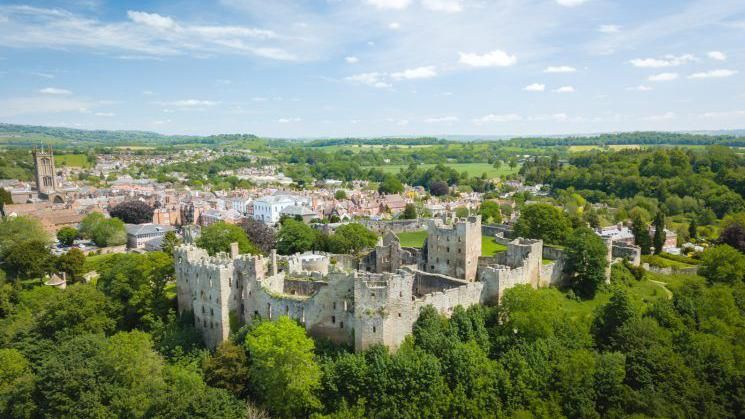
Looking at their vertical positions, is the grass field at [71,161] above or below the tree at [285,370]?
above

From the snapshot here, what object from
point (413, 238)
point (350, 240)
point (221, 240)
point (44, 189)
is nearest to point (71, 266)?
point (221, 240)

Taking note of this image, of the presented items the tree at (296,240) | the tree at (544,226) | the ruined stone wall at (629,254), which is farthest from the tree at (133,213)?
the ruined stone wall at (629,254)

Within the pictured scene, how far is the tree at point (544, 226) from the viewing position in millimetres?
50188

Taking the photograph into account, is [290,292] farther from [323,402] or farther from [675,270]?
[675,270]

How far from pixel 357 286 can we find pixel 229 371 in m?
8.17

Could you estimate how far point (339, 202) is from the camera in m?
106

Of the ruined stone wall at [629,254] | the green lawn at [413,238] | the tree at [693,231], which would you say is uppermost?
the ruined stone wall at [629,254]

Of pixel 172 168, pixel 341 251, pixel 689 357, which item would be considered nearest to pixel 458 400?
pixel 689 357

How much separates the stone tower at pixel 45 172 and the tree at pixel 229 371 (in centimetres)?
9635

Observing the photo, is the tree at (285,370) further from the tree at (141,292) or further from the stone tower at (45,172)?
the stone tower at (45,172)

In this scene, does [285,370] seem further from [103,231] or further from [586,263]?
[103,231]

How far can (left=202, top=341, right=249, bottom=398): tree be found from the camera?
27.7 m

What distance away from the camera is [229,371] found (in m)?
27.9

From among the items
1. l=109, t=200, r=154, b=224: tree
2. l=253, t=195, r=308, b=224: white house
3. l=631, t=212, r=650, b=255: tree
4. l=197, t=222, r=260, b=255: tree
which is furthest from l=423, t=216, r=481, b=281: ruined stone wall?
l=109, t=200, r=154, b=224: tree
